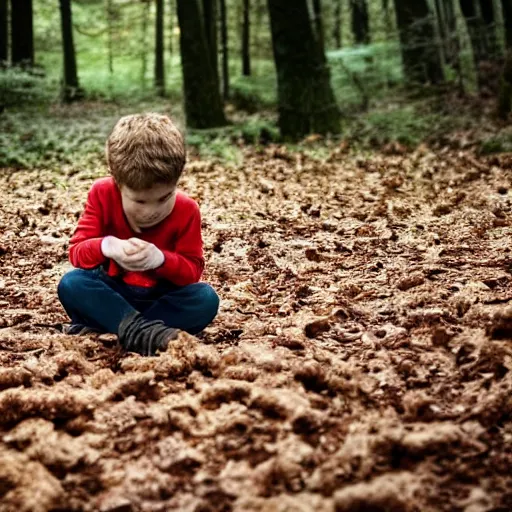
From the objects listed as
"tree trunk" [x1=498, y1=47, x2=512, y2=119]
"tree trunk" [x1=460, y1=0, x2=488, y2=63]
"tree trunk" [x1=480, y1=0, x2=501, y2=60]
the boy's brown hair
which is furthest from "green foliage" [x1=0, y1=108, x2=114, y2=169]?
A: "tree trunk" [x1=480, y1=0, x2=501, y2=60]

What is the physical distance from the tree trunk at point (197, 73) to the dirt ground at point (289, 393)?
6669 mm

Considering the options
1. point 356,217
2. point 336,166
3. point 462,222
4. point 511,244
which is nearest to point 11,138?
point 336,166

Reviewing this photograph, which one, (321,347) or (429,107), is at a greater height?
(429,107)

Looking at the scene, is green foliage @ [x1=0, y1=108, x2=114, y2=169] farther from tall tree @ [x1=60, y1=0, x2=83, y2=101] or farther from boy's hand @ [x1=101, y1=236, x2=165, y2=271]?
boy's hand @ [x1=101, y1=236, x2=165, y2=271]

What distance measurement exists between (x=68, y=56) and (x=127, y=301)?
47.3 ft

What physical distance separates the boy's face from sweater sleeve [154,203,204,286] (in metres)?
0.14

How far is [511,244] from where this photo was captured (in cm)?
413

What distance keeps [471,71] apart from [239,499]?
13.3 meters

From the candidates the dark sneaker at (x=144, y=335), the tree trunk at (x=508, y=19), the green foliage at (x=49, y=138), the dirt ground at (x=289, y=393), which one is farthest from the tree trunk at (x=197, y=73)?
the dark sneaker at (x=144, y=335)

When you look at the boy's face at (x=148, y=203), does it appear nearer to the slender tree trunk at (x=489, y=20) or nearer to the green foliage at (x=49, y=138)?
the green foliage at (x=49, y=138)

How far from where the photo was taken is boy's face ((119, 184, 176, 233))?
Answer: 2463mm

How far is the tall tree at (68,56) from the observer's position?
48.6 feet

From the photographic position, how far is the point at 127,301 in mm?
2822

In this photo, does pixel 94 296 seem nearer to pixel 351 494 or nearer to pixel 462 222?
pixel 351 494
